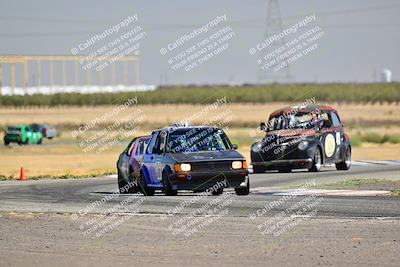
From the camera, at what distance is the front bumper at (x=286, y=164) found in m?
28.7

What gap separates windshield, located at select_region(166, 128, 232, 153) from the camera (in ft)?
70.9

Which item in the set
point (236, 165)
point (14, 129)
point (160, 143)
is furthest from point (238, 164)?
point (14, 129)

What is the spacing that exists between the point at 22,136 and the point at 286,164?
3982cm

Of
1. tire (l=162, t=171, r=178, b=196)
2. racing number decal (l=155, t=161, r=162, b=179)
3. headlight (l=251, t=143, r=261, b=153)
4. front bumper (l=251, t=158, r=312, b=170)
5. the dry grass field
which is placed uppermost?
racing number decal (l=155, t=161, r=162, b=179)

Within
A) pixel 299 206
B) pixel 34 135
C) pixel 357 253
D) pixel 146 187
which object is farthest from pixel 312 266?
pixel 34 135

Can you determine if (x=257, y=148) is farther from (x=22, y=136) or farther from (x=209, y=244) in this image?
(x=22, y=136)

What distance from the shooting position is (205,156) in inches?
826

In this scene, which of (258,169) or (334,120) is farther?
(258,169)

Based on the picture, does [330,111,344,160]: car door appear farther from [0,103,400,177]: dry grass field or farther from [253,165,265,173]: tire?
[0,103,400,177]: dry grass field

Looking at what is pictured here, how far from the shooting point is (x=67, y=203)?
67.9ft

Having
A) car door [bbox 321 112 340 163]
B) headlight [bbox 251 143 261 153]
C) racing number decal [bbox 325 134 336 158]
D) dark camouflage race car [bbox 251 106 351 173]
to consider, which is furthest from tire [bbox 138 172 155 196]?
racing number decal [bbox 325 134 336 158]

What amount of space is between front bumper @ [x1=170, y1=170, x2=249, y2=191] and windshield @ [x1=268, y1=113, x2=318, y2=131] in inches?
326

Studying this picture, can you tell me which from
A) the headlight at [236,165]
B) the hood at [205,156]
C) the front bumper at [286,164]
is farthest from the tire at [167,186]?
the front bumper at [286,164]

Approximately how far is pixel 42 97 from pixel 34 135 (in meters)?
19.3
